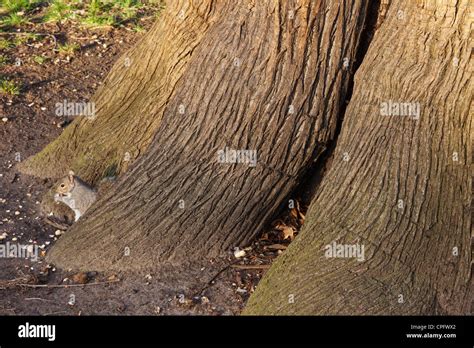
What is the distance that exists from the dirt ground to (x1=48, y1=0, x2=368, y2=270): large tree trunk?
163mm

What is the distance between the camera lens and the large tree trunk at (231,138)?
486cm

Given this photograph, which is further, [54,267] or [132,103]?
[132,103]

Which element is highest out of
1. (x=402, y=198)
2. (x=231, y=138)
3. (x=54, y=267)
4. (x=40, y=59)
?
(x=40, y=59)

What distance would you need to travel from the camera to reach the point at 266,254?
523cm

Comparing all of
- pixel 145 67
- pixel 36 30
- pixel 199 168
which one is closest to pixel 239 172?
pixel 199 168

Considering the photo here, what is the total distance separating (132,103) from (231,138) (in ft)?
4.51

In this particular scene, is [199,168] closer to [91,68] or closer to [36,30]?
[91,68]

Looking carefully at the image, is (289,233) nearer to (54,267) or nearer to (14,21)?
(54,267)

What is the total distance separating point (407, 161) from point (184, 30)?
6.81ft

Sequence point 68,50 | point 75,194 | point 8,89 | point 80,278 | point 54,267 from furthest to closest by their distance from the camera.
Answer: point 68,50 → point 8,89 → point 75,194 → point 54,267 → point 80,278

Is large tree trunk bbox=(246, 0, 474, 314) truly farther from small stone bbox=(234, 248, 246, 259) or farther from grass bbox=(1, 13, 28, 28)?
grass bbox=(1, 13, 28, 28)

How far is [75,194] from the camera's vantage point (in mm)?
5562

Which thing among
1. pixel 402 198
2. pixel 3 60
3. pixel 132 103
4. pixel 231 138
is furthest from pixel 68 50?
pixel 402 198

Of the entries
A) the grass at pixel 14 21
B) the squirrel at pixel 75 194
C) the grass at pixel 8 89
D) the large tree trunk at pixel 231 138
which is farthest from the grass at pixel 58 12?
the large tree trunk at pixel 231 138
